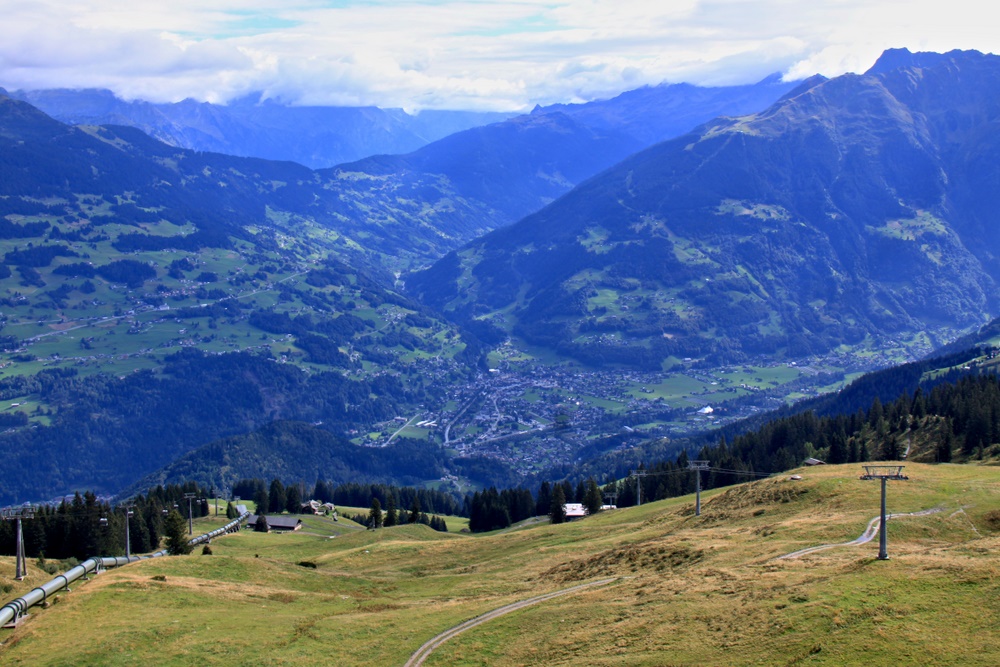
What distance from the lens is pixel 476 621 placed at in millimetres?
61719

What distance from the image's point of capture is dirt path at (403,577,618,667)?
55.3 meters

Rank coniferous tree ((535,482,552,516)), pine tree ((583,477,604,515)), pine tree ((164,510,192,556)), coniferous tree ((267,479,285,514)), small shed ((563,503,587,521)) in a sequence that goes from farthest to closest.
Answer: coniferous tree ((267,479,285,514)), coniferous tree ((535,482,552,516)), pine tree ((583,477,604,515)), small shed ((563,503,587,521)), pine tree ((164,510,192,556))

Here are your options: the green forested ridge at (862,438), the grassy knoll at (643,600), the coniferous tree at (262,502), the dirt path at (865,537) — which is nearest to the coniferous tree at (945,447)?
the green forested ridge at (862,438)

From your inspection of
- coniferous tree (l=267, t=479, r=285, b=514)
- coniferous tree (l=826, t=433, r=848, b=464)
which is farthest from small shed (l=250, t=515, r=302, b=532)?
coniferous tree (l=826, t=433, r=848, b=464)

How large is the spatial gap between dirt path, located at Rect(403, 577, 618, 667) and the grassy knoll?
3.40ft

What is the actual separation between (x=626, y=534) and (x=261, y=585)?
127 ft

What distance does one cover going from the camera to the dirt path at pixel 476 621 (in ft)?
181

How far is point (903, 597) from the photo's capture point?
4806 cm

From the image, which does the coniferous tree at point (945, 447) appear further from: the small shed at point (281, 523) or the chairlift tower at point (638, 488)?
the small shed at point (281, 523)

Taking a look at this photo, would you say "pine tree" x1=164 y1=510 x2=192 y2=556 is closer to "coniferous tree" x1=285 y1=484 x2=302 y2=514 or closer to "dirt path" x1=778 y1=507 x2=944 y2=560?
"dirt path" x1=778 y1=507 x2=944 y2=560

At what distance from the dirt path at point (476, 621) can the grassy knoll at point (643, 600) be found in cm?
104

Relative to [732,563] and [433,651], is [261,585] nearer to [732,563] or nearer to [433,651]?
[433,651]

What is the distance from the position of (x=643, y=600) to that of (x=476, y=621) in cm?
1130

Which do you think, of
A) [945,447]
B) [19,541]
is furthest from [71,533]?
[945,447]
